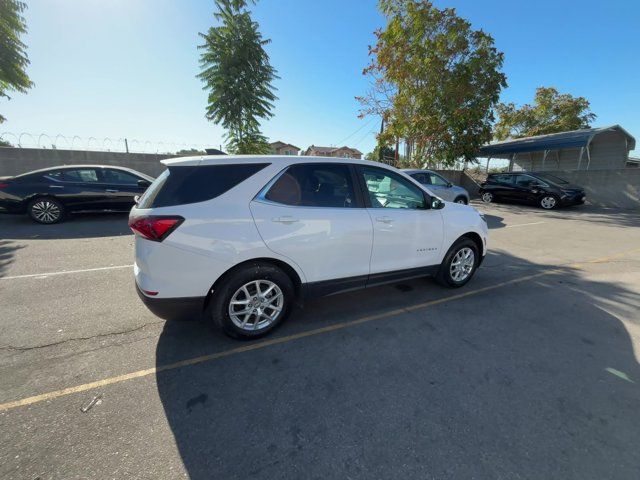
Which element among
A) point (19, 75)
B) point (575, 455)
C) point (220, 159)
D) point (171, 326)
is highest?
point (19, 75)

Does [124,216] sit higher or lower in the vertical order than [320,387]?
higher

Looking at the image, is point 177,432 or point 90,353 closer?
point 177,432

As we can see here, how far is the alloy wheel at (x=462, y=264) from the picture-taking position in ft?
13.7

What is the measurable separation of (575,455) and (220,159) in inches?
134

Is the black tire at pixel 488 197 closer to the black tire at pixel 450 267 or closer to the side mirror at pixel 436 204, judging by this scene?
the black tire at pixel 450 267

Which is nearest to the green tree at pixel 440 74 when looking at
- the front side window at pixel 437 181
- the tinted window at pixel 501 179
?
the tinted window at pixel 501 179

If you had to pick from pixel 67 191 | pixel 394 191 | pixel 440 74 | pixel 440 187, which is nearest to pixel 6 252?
pixel 67 191

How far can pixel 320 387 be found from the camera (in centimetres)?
232

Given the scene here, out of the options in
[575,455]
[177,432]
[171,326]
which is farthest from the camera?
[171,326]

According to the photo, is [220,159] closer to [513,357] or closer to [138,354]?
[138,354]

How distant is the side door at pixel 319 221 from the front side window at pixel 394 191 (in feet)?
1.28

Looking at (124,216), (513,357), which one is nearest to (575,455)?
(513,357)

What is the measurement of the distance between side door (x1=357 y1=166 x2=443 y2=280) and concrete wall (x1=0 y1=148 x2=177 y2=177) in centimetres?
1015

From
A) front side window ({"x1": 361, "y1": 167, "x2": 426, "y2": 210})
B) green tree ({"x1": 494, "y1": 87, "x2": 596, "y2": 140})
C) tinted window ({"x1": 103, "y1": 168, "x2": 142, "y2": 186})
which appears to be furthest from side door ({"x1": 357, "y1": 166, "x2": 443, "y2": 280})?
green tree ({"x1": 494, "y1": 87, "x2": 596, "y2": 140})
